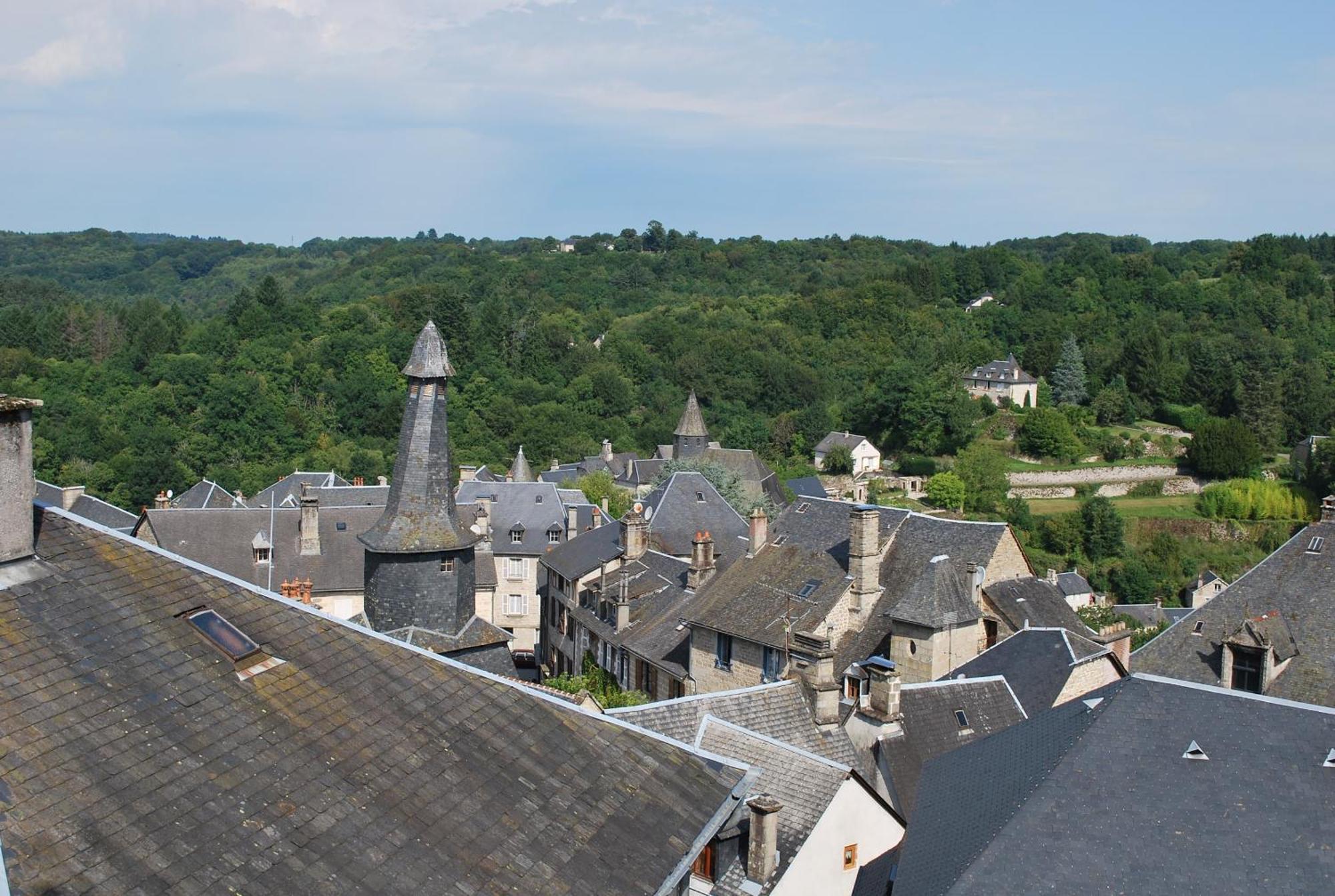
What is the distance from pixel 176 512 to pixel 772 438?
5997 centimetres

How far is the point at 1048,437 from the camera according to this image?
78375 mm

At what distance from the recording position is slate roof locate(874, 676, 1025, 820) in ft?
60.7

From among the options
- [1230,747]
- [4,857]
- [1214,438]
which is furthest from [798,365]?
[4,857]

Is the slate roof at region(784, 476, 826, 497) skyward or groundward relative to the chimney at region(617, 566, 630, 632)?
groundward

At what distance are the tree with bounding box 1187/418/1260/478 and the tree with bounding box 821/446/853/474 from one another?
73.8ft

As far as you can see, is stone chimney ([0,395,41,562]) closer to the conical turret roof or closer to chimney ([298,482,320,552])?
chimney ([298,482,320,552])

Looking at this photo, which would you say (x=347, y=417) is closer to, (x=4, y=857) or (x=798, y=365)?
(x=798, y=365)

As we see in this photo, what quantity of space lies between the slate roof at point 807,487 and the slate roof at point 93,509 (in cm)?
3873

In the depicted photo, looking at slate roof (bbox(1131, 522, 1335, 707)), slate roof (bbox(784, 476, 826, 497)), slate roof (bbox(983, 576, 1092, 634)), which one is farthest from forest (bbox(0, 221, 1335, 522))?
slate roof (bbox(1131, 522, 1335, 707))

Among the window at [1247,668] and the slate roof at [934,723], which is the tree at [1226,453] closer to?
the window at [1247,668]

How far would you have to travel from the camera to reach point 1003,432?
82.8 meters

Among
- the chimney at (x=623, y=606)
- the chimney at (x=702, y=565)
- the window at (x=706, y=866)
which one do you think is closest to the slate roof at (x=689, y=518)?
the chimney at (x=623, y=606)

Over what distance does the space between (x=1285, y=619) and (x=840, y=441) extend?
62.3 metres

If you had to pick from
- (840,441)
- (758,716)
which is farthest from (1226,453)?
(758,716)
